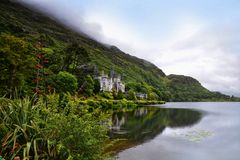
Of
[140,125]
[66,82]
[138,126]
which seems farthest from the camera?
[66,82]

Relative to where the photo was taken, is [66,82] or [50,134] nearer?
[50,134]

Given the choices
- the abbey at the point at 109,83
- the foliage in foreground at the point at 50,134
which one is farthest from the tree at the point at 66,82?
the foliage in foreground at the point at 50,134

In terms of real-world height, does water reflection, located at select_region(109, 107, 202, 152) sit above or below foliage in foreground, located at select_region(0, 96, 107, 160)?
below

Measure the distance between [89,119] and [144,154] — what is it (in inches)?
543

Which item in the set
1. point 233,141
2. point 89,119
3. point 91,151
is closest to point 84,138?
point 91,151

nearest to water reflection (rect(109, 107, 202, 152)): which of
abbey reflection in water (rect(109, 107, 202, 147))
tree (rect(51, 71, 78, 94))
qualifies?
abbey reflection in water (rect(109, 107, 202, 147))

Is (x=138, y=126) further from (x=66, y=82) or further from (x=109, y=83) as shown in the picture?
(x=109, y=83)

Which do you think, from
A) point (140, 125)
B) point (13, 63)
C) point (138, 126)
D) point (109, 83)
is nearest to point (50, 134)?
point (13, 63)

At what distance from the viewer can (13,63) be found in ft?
110

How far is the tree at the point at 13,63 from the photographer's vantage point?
110ft

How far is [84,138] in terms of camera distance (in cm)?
821

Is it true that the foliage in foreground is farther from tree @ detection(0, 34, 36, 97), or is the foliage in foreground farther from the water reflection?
tree @ detection(0, 34, 36, 97)

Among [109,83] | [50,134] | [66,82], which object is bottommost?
[50,134]

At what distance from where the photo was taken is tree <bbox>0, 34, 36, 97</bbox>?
33562mm
